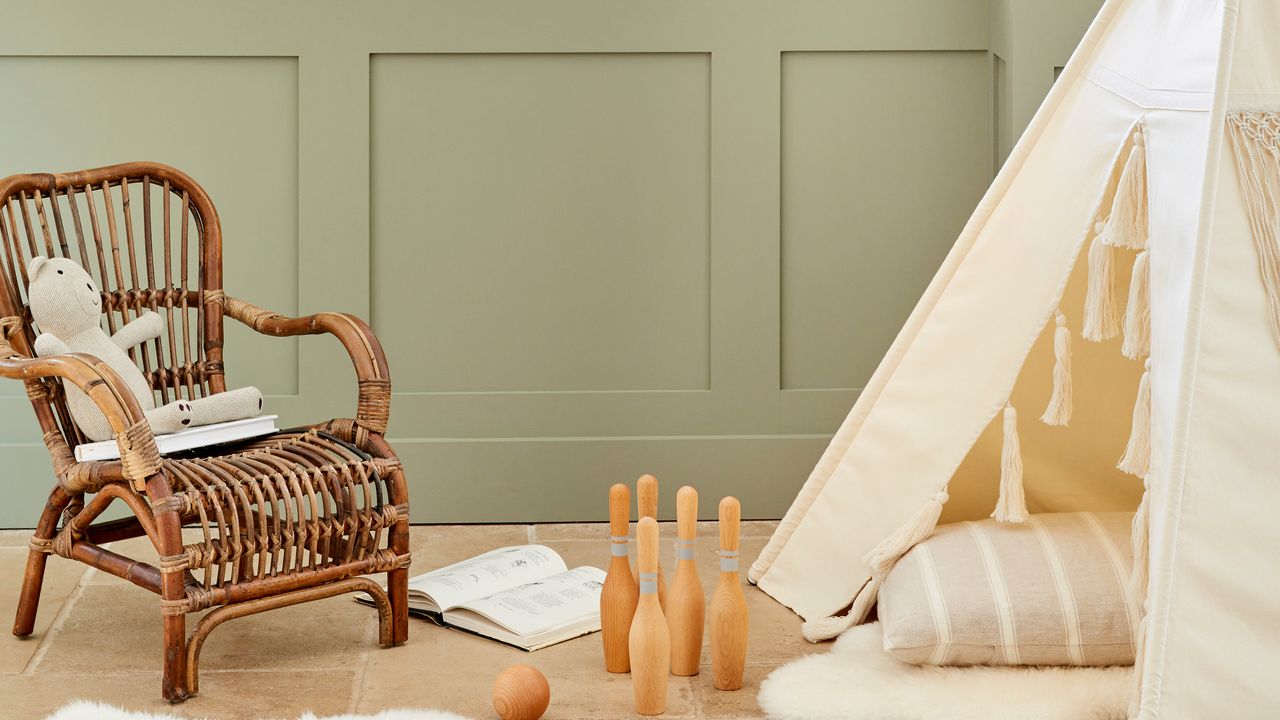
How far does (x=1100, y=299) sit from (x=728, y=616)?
2.62 ft

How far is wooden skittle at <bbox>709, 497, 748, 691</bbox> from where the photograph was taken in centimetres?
200

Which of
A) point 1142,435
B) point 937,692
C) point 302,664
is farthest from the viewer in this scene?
point 302,664

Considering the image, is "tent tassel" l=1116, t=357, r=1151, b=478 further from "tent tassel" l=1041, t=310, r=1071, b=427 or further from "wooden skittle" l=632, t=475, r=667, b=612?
"wooden skittle" l=632, t=475, r=667, b=612

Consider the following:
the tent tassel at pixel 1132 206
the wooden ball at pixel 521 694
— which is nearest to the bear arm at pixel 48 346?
the wooden ball at pixel 521 694

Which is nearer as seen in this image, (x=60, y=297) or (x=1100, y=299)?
(x=1100, y=299)

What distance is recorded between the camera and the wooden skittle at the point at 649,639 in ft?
6.36

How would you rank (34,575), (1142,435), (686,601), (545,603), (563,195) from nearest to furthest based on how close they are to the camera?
(1142,435)
(686,601)
(34,575)
(545,603)
(563,195)

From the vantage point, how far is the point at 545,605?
7.89ft

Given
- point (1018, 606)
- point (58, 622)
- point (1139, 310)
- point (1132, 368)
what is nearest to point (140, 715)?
point (58, 622)

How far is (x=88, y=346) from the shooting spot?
2334 mm

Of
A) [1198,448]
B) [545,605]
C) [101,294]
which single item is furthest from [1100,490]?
[101,294]

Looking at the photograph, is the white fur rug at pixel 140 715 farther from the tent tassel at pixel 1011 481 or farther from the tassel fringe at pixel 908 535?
the tent tassel at pixel 1011 481

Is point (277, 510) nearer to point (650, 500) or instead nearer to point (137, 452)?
point (137, 452)

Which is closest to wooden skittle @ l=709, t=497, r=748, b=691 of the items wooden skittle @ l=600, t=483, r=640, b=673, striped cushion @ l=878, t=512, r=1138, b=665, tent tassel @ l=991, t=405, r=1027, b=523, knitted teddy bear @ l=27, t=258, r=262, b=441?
wooden skittle @ l=600, t=483, r=640, b=673
